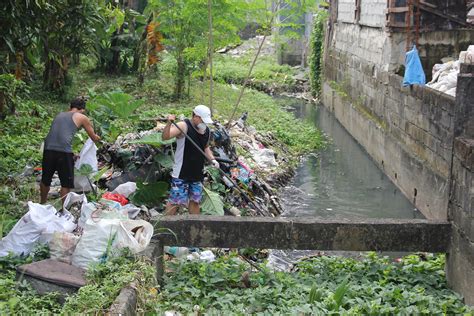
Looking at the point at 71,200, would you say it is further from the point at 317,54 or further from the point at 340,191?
the point at 317,54

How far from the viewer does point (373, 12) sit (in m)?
19.6

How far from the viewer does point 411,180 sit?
14.1 meters

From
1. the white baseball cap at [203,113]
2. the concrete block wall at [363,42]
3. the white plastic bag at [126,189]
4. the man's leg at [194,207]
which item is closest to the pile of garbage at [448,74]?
the concrete block wall at [363,42]

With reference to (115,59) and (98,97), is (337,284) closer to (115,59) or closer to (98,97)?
(98,97)

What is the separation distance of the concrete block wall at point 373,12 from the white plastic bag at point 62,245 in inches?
519

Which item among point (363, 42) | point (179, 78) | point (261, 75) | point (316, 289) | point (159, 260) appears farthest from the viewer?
point (261, 75)

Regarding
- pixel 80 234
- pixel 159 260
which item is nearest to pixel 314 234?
pixel 159 260

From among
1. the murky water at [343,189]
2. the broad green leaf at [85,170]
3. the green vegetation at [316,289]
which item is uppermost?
the broad green leaf at [85,170]

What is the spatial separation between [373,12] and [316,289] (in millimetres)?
14494

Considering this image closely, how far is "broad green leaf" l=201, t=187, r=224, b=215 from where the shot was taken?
9.28 m

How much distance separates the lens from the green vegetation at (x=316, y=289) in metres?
6.17

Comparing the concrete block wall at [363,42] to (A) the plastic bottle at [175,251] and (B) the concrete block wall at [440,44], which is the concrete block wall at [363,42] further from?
(A) the plastic bottle at [175,251]

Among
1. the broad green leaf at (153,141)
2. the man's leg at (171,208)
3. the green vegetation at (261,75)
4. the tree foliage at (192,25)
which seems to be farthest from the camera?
the green vegetation at (261,75)

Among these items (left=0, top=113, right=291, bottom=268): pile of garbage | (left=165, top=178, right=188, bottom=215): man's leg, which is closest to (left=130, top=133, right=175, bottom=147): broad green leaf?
(left=0, top=113, right=291, bottom=268): pile of garbage
